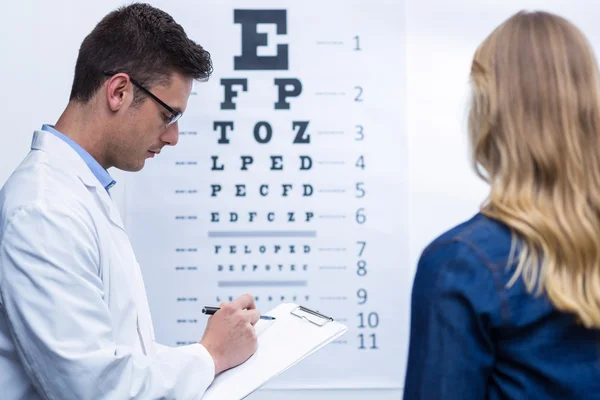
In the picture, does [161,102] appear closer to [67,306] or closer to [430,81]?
[67,306]

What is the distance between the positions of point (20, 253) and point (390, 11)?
1109 millimetres

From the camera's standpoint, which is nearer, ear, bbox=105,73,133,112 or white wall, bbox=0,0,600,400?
ear, bbox=105,73,133,112

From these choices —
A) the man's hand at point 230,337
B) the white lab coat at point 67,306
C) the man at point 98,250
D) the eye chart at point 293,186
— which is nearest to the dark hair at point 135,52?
the man at point 98,250

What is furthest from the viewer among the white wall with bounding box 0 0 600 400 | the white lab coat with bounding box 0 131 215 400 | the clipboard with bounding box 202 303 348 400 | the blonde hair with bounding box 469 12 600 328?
the white wall with bounding box 0 0 600 400

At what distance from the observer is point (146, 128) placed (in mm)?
1085

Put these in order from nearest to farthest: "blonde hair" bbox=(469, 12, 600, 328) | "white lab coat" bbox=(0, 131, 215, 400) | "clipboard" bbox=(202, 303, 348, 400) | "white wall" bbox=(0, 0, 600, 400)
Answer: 1. "blonde hair" bbox=(469, 12, 600, 328)
2. "white lab coat" bbox=(0, 131, 215, 400)
3. "clipboard" bbox=(202, 303, 348, 400)
4. "white wall" bbox=(0, 0, 600, 400)

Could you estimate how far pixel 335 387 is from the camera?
163 centimetres

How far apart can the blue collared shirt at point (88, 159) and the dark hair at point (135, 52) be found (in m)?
0.06

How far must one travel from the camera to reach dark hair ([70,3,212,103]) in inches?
41.4

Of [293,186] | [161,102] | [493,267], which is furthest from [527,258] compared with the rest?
[293,186]

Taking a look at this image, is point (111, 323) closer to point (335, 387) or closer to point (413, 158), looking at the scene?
point (335, 387)

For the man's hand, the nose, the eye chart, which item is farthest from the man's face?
the eye chart

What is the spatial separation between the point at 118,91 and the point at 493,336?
0.69 meters

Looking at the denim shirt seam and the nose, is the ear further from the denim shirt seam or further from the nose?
the denim shirt seam
